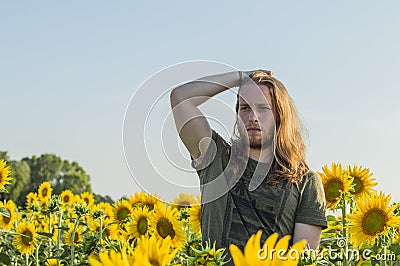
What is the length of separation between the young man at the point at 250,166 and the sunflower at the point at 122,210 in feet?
5.25

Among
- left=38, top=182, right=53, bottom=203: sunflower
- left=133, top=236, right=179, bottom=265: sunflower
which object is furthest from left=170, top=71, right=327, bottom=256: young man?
left=38, top=182, right=53, bottom=203: sunflower

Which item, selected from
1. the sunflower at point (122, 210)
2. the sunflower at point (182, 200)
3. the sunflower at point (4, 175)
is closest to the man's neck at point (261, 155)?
the sunflower at point (182, 200)

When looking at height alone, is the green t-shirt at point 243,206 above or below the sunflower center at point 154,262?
above

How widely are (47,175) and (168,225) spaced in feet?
131

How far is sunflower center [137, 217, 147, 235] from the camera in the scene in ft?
11.4

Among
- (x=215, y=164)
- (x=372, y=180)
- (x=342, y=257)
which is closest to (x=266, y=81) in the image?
(x=215, y=164)

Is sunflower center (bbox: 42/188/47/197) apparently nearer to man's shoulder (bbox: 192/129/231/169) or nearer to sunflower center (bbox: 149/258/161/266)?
man's shoulder (bbox: 192/129/231/169)

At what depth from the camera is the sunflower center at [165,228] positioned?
10.7 ft

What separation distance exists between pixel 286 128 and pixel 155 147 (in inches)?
38.5

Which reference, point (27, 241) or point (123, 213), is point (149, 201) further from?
point (27, 241)

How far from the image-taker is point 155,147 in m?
1.80

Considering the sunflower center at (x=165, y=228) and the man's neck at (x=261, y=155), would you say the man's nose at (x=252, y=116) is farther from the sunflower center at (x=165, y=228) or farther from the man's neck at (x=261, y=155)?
the sunflower center at (x=165, y=228)

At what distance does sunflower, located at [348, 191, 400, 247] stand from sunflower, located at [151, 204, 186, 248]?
2.81 ft

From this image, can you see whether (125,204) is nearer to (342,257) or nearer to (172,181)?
(342,257)
